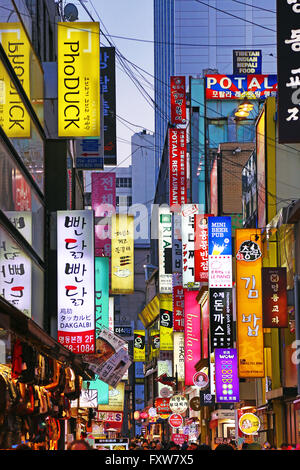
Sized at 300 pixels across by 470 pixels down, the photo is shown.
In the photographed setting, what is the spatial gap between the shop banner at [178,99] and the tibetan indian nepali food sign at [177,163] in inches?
174

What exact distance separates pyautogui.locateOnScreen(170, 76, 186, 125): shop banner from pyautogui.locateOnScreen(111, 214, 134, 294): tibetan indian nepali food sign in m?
17.7

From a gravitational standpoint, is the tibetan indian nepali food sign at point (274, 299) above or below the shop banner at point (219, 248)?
below

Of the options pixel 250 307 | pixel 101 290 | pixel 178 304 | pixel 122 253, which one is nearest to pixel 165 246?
pixel 178 304

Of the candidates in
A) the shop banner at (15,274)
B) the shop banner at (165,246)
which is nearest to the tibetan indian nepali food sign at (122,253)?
the shop banner at (15,274)

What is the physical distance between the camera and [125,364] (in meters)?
28.7

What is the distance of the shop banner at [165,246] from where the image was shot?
2247 inches

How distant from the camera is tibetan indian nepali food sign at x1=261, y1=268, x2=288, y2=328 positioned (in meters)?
26.8

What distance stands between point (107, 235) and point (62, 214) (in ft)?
43.9

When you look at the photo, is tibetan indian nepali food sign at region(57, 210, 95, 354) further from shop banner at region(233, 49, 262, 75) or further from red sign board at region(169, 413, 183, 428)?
shop banner at region(233, 49, 262, 75)

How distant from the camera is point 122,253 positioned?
35.6 m

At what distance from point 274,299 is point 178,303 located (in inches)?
1095

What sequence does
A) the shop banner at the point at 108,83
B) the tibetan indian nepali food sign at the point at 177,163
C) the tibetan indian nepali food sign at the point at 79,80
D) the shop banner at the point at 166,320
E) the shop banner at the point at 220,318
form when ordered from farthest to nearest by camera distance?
the shop banner at the point at 166,320
the tibetan indian nepali food sign at the point at 177,163
the shop banner at the point at 220,318
the shop banner at the point at 108,83
the tibetan indian nepali food sign at the point at 79,80

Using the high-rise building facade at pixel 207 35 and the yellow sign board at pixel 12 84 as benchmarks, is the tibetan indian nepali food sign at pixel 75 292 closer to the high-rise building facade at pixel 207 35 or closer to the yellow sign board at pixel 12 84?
the yellow sign board at pixel 12 84
